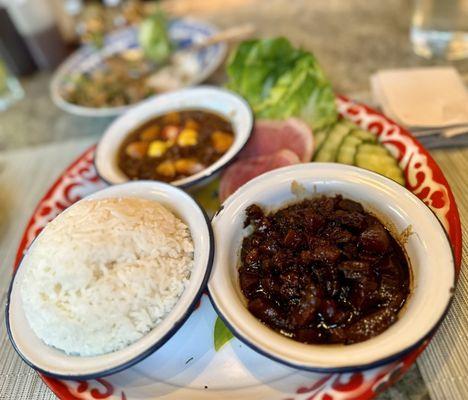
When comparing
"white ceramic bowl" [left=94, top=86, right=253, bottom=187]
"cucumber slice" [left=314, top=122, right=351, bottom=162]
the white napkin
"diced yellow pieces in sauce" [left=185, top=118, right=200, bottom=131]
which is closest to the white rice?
"white ceramic bowl" [left=94, top=86, right=253, bottom=187]

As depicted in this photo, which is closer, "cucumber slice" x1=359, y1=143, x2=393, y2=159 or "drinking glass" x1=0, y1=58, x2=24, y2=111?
"cucumber slice" x1=359, y1=143, x2=393, y2=159

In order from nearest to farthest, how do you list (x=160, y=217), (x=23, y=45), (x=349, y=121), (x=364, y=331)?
(x=364, y=331) < (x=160, y=217) < (x=349, y=121) < (x=23, y=45)

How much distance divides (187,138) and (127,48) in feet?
7.65

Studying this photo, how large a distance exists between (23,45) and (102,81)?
149 cm

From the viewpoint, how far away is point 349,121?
9.24 feet

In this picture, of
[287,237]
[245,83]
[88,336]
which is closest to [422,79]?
[245,83]

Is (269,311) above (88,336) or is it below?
below

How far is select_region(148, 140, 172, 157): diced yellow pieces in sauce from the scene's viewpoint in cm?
294

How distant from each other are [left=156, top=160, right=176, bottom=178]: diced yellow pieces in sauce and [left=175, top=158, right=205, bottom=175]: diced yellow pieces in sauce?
0.04m

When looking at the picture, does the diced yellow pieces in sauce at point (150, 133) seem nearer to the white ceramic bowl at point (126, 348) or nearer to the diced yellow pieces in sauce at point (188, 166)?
the diced yellow pieces in sauce at point (188, 166)

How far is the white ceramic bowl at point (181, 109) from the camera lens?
2.56m

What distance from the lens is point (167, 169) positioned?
9.12 ft

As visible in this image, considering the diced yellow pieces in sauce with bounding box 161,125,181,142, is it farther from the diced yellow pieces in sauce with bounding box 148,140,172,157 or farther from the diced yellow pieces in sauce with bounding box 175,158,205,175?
the diced yellow pieces in sauce with bounding box 175,158,205,175

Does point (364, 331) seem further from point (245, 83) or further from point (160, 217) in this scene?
point (245, 83)
